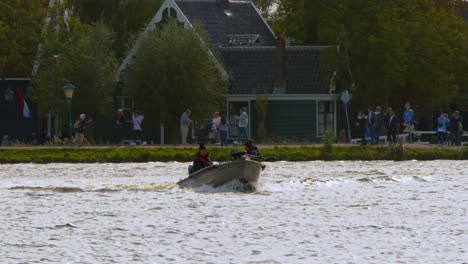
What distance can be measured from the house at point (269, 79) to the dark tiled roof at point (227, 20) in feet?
0.17

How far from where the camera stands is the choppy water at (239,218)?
24.7 m

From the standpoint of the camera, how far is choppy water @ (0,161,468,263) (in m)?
24.7

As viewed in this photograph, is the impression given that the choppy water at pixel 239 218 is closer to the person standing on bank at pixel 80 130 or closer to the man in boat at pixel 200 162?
the man in boat at pixel 200 162

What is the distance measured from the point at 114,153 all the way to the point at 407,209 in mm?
23270

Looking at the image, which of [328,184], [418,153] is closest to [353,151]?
[418,153]

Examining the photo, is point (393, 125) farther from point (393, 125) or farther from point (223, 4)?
point (223, 4)

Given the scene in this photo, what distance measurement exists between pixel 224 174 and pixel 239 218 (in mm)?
6734

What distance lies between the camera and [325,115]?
73.4m

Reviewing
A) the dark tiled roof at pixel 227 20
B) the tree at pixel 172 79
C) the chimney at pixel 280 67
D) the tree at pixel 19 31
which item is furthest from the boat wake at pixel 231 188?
the dark tiled roof at pixel 227 20

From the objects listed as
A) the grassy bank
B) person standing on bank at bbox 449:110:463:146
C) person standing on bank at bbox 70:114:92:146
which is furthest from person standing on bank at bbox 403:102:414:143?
person standing on bank at bbox 70:114:92:146

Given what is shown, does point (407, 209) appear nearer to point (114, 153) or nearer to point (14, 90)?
point (114, 153)

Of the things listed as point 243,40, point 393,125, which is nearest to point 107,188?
point 393,125

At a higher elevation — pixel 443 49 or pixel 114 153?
pixel 443 49

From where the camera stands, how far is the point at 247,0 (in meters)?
81.5
